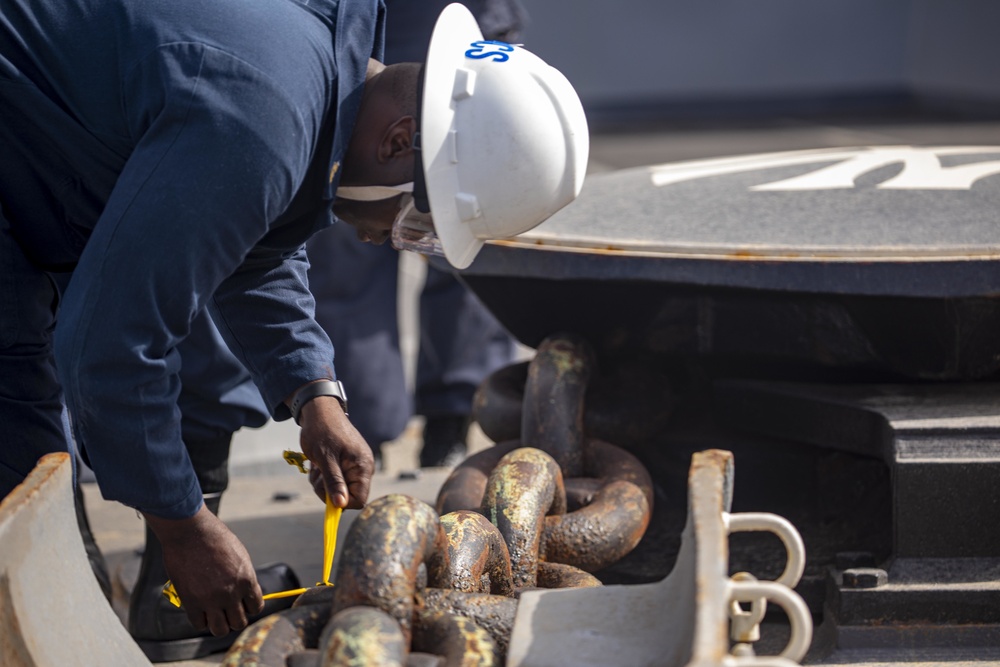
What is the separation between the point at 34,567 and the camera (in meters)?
1.65

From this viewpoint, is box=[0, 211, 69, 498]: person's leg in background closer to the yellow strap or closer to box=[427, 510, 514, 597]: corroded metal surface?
the yellow strap

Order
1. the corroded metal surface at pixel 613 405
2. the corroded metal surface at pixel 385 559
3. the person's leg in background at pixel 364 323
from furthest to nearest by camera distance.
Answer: the person's leg in background at pixel 364 323 → the corroded metal surface at pixel 613 405 → the corroded metal surface at pixel 385 559

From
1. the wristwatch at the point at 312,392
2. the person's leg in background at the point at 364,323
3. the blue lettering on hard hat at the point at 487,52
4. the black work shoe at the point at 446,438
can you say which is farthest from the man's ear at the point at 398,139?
the black work shoe at the point at 446,438

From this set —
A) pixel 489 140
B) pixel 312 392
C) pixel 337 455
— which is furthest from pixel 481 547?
pixel 489 140

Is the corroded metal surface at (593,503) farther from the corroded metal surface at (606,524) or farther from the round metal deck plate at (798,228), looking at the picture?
the round metal deck plate at (798,228)

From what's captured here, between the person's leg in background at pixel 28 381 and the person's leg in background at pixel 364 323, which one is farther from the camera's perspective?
the person's leg in background at pixel 364 323

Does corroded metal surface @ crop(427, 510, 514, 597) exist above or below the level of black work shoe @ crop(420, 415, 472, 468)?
above

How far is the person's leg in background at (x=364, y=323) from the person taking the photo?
13.3 ft

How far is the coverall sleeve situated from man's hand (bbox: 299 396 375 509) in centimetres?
38

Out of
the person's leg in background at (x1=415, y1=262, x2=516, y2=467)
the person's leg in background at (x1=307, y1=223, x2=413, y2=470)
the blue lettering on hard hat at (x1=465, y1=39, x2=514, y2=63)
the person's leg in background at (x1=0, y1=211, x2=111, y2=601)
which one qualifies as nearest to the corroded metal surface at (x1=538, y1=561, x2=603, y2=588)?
the blue lettering on hard hat at (x1=465, y1=39, x2=514, y2=63)

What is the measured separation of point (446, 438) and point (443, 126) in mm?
2525

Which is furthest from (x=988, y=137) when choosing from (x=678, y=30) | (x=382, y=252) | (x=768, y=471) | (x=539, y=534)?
(x=539, y=534)

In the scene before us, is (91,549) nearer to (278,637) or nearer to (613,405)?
Result: (613,405)

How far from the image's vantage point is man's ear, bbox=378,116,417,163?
1989mm
